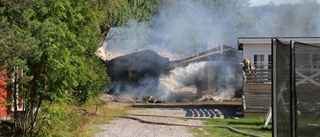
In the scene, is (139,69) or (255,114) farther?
(139,69)

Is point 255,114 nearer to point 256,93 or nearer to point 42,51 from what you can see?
point 256,93

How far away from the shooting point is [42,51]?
9586mm

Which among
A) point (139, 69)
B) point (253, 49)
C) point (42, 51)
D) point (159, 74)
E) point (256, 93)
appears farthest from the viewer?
point (139, 69)

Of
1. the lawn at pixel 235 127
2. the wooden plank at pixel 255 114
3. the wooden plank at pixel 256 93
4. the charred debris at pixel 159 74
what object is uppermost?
the charred debris at pixel 159 74

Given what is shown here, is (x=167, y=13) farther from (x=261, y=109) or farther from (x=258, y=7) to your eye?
(x=261, y=109)

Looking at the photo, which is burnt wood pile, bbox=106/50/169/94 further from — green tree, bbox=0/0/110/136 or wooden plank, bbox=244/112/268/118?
green tree, bbox=0/0/110/136

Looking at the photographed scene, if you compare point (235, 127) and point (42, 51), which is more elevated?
point (42, 51)

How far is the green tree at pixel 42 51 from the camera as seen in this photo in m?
8.94

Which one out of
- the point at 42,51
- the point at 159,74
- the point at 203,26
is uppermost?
the point at 203,26

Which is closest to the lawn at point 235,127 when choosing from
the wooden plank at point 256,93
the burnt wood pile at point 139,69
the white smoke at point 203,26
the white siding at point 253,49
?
the wooden plank at point 256,93

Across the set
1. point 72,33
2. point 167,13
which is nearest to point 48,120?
point 72,33

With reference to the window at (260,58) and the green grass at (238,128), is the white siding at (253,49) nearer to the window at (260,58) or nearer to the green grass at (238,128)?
the window at (260,58)

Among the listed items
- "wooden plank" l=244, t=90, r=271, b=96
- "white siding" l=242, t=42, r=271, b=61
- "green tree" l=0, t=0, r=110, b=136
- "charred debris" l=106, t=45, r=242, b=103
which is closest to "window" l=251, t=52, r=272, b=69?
"white siding" l=242, t=42, r=271, b=61

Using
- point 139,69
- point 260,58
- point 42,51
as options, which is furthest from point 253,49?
point 42,51
